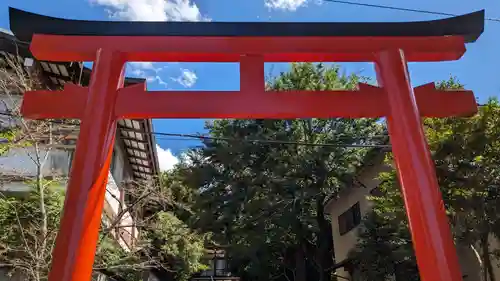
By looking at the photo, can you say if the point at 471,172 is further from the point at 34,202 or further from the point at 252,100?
the point at 34,202

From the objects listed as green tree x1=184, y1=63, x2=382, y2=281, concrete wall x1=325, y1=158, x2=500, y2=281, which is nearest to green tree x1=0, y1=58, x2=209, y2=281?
green tree x1=184, y1=63, x2=382, y2=281

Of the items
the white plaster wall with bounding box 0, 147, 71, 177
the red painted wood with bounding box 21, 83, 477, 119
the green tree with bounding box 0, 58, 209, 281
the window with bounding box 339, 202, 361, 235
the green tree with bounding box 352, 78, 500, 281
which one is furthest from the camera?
the window with bounding box 339, 202, 361, 235

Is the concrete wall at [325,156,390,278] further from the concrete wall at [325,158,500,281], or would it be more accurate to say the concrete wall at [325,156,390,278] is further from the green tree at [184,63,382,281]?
the green tree at [184,63,382,281]

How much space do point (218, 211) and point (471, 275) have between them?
29.3 feet

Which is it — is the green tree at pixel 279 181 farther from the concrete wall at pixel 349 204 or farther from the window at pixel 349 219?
the window at pixel 349 219

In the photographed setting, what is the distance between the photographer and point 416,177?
138 inches

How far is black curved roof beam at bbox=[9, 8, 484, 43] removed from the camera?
4039 mm

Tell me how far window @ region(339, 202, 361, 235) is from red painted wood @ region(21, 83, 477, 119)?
11909mm

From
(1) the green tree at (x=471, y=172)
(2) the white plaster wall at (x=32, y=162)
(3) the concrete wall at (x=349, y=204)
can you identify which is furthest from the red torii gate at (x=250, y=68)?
(3) the concrete wall at (x=349, y=204)

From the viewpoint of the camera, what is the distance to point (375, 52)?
4.21 m

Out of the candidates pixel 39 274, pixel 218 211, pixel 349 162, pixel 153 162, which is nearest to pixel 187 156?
pixel 153 162

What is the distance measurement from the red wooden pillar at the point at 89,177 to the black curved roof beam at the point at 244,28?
298 mm

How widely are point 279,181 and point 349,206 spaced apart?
345 centimetres

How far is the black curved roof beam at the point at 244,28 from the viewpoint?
4039 mm
